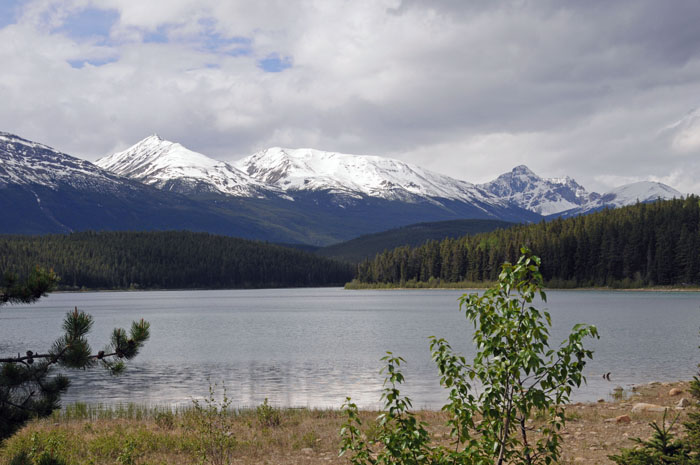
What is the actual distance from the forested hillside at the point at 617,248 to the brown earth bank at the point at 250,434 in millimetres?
137834

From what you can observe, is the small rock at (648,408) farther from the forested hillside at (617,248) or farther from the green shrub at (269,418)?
the forested hillside at (617,248)

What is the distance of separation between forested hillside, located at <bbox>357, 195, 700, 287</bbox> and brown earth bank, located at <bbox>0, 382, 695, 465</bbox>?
137834 mm

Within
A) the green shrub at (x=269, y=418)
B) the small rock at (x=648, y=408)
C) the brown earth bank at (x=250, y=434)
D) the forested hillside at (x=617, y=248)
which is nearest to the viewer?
the brown earth bank at (x=250, y=434)

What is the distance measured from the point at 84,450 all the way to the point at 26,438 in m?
2.37

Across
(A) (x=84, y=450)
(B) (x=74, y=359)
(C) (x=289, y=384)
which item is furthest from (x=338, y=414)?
(B) (x=74, y=359)

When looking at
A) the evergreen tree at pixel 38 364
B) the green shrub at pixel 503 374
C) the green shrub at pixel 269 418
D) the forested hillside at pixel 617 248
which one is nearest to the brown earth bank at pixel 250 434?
the green shrub at pixel 269 418

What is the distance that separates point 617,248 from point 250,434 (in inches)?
6133

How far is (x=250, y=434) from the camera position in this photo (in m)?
22.7

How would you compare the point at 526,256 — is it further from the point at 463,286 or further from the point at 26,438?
the point at 463,286

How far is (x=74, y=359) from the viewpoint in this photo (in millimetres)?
10398

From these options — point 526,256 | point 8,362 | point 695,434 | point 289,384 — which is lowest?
point 289,384

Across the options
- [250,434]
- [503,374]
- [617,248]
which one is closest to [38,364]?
[503,374]

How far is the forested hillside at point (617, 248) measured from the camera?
150750 millimetres

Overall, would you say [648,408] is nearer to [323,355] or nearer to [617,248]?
[323,355]
